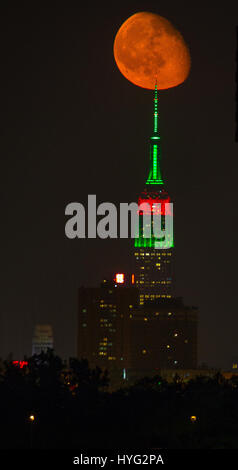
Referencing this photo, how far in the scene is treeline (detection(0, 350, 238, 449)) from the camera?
16150cm

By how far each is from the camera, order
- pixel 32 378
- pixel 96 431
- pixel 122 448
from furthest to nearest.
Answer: pixel 32 378 → pixel 96 431 → pixel 122 448

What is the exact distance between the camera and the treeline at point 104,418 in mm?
161500

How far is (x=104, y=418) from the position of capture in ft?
576
